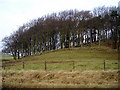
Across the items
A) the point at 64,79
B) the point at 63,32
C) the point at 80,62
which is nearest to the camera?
the point at 64,79

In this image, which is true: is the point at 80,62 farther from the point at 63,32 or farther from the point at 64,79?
the point at 63,32

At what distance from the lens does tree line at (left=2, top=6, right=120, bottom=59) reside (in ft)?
232

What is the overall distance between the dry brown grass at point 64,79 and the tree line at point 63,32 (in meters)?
45.7

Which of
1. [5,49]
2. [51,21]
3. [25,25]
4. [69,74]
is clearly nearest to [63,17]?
[51,21]

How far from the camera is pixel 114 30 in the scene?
68500mm

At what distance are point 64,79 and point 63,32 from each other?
4987cm

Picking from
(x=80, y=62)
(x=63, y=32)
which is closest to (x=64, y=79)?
(x=80, y=62)

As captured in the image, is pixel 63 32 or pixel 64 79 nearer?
pixel 64 79

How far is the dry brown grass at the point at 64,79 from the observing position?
73.6 feet

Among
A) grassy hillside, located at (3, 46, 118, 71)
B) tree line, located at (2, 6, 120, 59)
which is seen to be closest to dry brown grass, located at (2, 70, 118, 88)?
grassy hillside, located at (3, 46, 118, 71)

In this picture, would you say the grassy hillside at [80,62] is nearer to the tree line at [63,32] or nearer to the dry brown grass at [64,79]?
the dry brown grass at [64,79]

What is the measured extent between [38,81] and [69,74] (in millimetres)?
4317

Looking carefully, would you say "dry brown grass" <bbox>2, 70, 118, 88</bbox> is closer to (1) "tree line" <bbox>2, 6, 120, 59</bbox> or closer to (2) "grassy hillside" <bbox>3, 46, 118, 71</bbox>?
(2) "grassy hillside" <bbox>3, 46, 118, 71</bbox>

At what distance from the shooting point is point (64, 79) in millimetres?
23938
